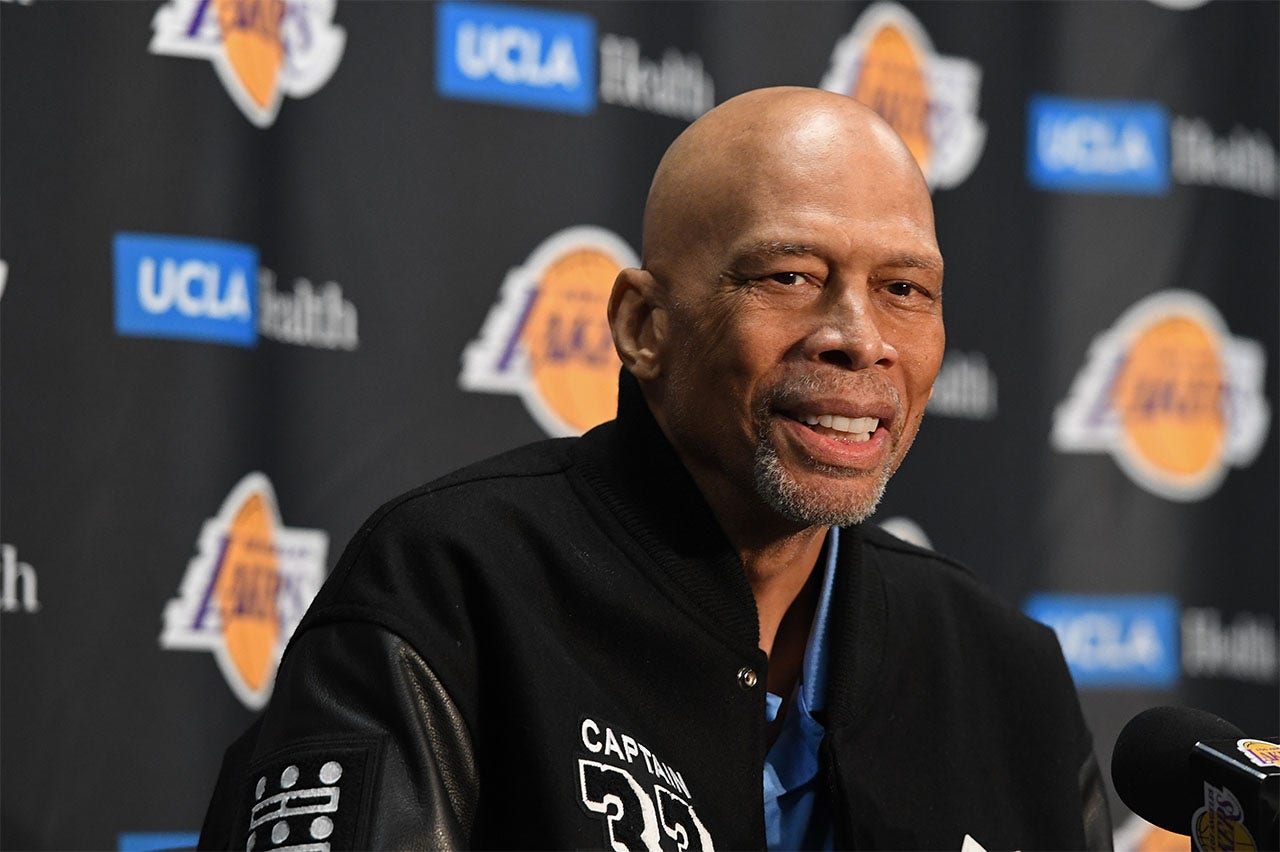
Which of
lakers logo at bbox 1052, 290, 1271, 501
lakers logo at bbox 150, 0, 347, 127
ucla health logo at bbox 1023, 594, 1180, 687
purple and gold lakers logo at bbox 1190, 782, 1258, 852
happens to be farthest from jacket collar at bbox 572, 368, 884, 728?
lakers logo at bbox 1052, 290, 1271, 501

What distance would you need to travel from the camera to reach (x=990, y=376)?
7.42 ft

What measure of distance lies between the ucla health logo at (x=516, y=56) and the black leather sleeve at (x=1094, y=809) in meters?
1.11

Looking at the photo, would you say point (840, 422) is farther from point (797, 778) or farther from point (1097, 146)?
point (1097, 146)

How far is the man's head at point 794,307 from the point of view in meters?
1.16

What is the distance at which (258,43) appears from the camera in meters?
1.81

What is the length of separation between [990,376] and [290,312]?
1053mm

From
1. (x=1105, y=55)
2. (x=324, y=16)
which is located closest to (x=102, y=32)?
(x=324, y=16)

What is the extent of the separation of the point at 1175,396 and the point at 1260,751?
173 cm

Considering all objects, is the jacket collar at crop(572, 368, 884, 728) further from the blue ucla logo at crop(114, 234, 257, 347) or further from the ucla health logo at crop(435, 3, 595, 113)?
the ucla health logo at crop(435, 3, 595, 113)

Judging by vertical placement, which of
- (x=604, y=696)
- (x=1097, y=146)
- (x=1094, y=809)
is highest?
(x=1097, y=146)

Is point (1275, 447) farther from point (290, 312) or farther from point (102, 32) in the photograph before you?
point (102, 32)

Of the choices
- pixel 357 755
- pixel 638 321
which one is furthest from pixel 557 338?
pixel 357 755

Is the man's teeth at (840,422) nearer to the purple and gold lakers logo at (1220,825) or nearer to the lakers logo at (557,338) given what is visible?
the purple and gold lakers logo at (1220,825)

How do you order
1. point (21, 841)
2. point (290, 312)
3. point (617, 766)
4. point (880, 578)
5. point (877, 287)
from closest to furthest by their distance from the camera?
point (617, 766), point (877, 287), point (880, 578), point (21, 841), point (290, 312)
